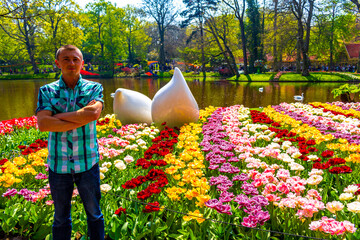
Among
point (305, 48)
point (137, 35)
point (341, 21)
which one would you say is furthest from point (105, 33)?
point (341, 21)

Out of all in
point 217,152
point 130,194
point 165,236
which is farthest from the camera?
point 217,152

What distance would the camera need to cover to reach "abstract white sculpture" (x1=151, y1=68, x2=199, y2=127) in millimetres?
5980

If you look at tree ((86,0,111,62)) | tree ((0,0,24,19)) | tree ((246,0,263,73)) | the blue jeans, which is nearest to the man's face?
the blue jeans

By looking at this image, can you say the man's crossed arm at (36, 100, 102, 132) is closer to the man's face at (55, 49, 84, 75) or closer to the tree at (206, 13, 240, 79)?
the man's face at (55, 49, 84, 75)

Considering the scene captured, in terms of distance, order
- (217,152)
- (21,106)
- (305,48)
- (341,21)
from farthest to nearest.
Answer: (341,21) → (305,48) → (21,106) → (217,152)

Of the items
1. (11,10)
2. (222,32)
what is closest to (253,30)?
(222,32)

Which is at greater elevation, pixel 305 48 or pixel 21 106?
pixel 305 48

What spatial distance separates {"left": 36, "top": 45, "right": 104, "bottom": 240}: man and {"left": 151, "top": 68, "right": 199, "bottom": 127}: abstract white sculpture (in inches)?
151

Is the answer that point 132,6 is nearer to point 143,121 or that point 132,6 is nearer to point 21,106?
point 21,106

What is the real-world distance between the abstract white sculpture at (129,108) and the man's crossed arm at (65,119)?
496 cm

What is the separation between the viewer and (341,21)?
124ft

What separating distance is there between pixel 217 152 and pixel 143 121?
3621 millimetres

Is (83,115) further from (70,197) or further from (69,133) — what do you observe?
(70,197)

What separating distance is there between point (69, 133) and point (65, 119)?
0.49 ft
